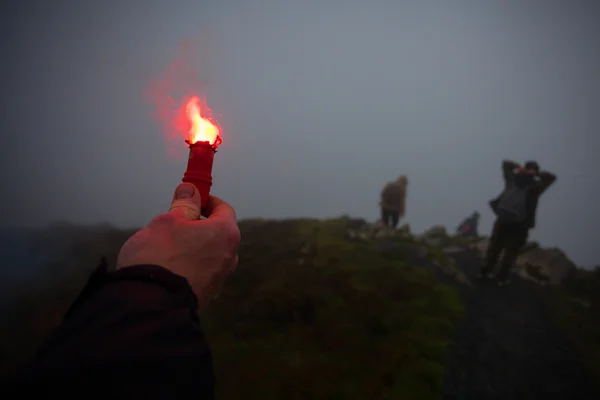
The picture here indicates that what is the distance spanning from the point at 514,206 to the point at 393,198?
8.25 metres

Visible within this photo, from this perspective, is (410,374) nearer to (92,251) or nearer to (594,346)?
(594,346)

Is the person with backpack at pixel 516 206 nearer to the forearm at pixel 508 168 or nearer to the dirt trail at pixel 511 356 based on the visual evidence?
the forearm at pixel 508 168

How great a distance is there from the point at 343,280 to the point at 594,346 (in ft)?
21.5

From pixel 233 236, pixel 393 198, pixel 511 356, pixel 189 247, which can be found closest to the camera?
pixel 189 247

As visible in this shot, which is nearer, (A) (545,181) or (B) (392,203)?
(A) (545,181)

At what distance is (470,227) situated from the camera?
20.1 meters

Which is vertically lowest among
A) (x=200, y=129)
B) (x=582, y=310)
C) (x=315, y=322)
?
(x=315, y=322)

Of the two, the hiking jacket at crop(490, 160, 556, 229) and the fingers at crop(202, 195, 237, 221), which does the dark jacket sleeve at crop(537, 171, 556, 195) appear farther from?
the fingers at crop(202, 195, 237, 221)

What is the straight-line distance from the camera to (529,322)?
8.93m

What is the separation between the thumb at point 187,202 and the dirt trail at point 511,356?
21.1 feet

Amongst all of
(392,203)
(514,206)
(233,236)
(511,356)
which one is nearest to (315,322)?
(511,356)

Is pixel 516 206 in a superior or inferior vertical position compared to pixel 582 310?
superior

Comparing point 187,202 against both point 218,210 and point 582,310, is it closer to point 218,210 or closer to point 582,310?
point 218,210

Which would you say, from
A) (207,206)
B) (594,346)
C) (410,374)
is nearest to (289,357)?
(410,374)
